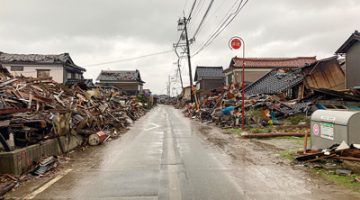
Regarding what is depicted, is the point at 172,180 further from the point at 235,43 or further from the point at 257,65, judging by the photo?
the point at 257,65

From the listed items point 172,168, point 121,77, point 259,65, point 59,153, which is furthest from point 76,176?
point 121,77

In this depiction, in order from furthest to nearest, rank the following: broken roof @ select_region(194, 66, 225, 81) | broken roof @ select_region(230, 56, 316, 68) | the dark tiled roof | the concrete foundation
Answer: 1. broken roof @ select_region(194, 66, 225, 81)
2. broken roof @ select_region(230, 56, 316, 68)
3. the dark tiled roof
4. the concrete foundation

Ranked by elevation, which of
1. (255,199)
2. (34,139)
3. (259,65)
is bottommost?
(255,199)

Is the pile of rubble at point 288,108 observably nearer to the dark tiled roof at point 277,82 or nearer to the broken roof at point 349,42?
the dark tiled roof at point 277,82

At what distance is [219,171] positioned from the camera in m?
7.67

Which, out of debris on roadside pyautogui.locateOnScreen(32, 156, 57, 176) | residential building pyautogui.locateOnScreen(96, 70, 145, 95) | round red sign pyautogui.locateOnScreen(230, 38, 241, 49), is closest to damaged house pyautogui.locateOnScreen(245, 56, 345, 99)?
round red sign pyautogui.locateOnScreen(230, 38, 241, 49)

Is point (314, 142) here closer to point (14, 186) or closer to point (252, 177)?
point (252, 177)

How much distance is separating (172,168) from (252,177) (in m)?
2.03

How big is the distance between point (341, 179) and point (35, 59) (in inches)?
1559

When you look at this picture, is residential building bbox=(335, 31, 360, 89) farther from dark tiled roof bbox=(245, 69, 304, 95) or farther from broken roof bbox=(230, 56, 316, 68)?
broken roof bbox=(230, 56, 316, 68)

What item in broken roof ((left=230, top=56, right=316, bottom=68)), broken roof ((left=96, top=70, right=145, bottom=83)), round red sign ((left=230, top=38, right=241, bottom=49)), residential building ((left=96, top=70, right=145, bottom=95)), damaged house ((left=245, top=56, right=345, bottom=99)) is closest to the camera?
round red sign ((left=230, top=38, right=241, bottom=49))

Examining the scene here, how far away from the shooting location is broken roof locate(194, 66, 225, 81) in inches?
2272

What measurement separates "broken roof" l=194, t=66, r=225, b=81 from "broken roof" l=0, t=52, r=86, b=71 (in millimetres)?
24858

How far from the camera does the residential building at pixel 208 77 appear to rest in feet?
184
